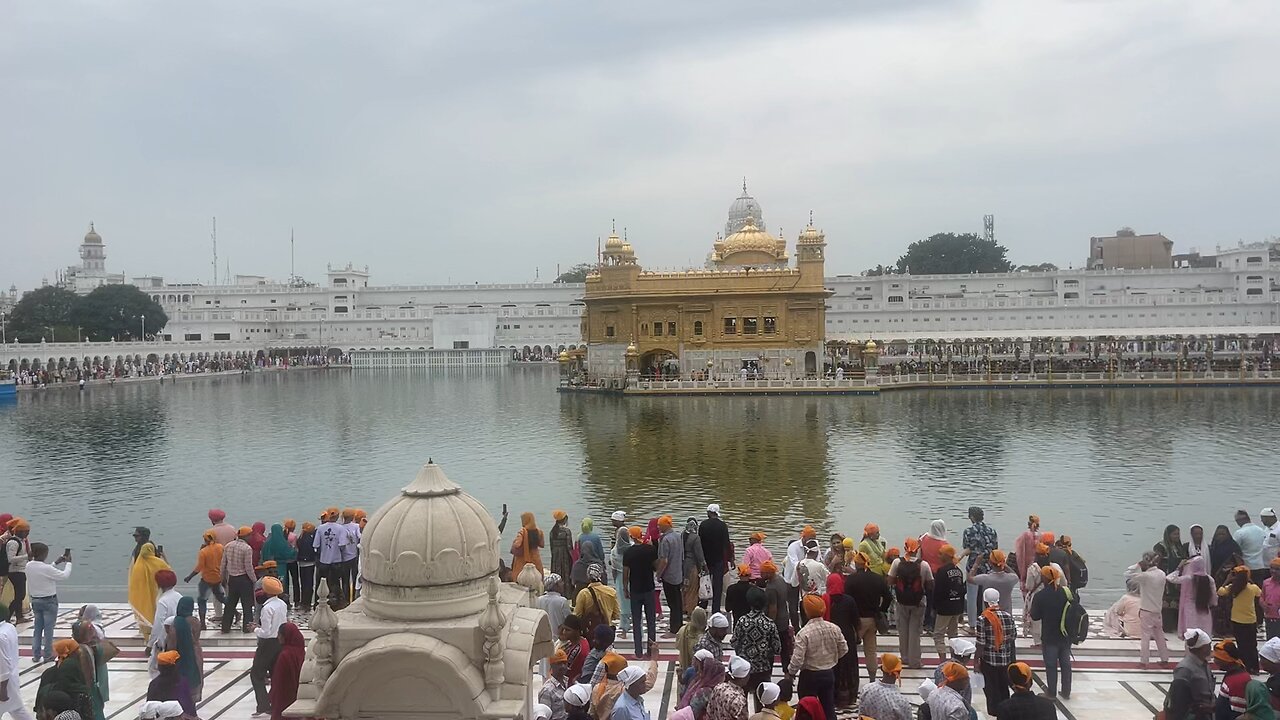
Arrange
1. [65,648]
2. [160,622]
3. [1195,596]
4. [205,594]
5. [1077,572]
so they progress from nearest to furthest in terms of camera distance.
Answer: [65,648] → [160,622] → [1195,596] → [1077,572] → [205,594]

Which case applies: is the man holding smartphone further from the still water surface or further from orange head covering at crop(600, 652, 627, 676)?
orange head covering at crop(600, 652, 627, 676)

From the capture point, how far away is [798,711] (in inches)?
234

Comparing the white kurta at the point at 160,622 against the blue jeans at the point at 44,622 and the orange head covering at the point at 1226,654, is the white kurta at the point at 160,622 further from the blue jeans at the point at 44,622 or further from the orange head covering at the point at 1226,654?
the orange head covering at the point at 1226,654

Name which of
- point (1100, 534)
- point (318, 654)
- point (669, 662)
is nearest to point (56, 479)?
point (669, 662)

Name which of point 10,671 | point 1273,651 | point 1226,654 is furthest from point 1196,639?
point 10,671

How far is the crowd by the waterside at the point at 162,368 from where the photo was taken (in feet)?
188

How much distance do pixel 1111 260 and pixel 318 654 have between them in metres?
115

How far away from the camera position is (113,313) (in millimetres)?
85438

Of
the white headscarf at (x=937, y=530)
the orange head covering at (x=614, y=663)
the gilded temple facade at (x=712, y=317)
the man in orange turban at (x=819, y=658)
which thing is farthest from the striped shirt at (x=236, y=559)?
the gilded temple facade at (x=712, y=317)

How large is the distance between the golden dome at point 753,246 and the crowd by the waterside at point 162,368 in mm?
40178

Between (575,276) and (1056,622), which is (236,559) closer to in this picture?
(1056,622)

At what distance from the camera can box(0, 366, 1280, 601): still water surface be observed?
17.2 meters

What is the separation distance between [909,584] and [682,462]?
1502 centimetres

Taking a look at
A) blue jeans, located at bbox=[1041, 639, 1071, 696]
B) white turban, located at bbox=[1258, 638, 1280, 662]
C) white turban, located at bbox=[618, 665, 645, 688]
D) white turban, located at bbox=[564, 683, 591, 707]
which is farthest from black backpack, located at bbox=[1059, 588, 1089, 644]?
white turban, located at bbox=[564, 683, 591, 707]
